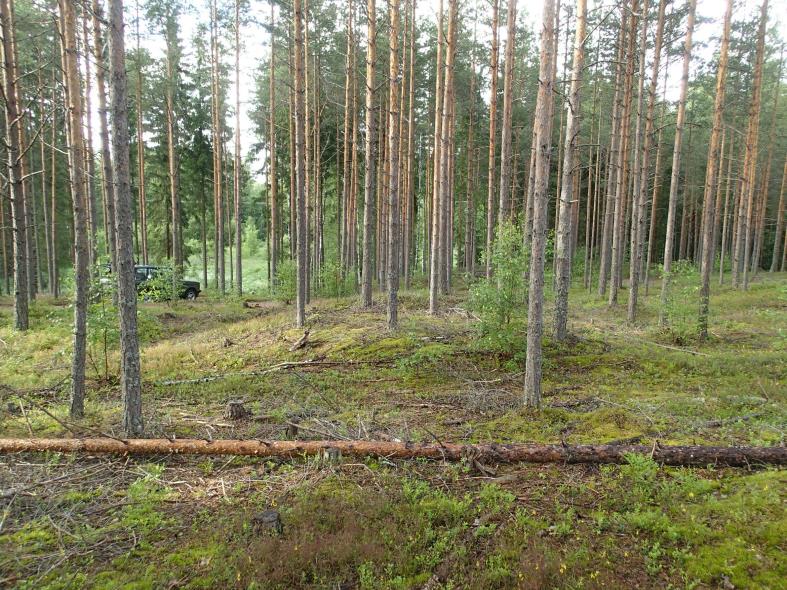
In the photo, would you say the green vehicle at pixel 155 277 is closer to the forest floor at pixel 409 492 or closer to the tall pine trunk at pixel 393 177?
the forest floor at pixel 409 492

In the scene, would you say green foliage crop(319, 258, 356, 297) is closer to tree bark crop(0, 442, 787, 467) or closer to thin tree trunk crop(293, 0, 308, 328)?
thin tree trunk crop(293, 0, 308, 328)

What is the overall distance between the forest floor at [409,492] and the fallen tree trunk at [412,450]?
0.41 feet

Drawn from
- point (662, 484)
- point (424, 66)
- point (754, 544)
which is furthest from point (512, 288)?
point (424, 66)

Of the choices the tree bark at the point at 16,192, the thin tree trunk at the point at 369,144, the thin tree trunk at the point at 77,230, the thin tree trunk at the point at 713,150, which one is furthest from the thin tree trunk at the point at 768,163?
the tree bark at the point at 16,192

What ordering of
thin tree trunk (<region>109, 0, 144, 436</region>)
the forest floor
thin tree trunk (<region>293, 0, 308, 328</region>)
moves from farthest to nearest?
thin tree trunk (<region>293, 0, 308, 328</region>), thin tree trunk (<region>109, 0, 144, 436</region>), the forest floor

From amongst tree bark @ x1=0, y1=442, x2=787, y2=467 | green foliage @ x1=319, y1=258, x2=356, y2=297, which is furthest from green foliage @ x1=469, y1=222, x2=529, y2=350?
green foliage @ x1=319, y1=258, x2=356, y2=297

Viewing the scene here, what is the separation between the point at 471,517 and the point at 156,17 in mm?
24290

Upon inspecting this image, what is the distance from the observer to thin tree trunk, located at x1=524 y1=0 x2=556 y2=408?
6141mm

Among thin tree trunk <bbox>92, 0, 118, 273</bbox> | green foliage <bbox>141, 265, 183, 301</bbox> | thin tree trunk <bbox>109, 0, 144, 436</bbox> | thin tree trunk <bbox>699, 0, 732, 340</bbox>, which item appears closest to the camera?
thin tree trunk <bbox>109, 0, 144, 436</bbox>

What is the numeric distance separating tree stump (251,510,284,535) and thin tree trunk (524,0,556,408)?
13.7 ft

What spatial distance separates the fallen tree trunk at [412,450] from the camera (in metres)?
4.72

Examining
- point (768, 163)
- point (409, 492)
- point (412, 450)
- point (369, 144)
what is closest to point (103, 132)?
point (369, 144)

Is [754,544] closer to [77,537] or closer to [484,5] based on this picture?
[77,537]

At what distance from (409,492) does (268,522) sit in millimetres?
1315
